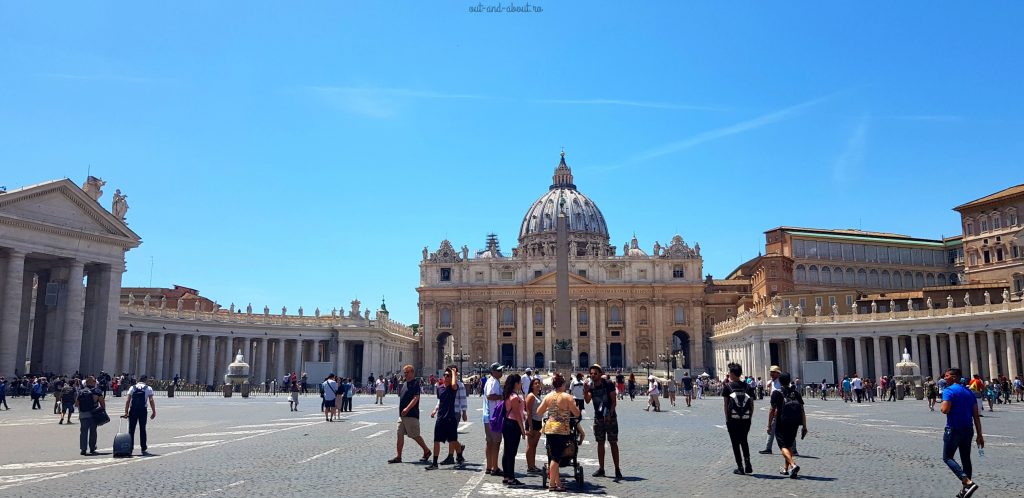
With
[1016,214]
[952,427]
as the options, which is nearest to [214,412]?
[952,427]

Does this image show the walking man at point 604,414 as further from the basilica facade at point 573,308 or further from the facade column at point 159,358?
the basilica facade at point 573,308

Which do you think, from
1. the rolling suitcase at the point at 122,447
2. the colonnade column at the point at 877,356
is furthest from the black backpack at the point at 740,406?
the colonnade column at the point at 877,356

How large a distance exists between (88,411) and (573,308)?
288ft

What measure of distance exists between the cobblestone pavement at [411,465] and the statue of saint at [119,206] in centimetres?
2925

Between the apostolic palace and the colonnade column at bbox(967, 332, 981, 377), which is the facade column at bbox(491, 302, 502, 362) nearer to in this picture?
the apostolic palace

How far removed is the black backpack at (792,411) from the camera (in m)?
12.9

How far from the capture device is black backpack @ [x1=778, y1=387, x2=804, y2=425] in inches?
508

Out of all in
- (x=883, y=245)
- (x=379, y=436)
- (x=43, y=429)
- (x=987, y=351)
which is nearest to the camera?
(x=379, y=436)

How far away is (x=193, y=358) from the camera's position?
64.9 metres

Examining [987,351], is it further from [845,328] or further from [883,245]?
[883,245]

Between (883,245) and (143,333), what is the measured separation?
75.0 m

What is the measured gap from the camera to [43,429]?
21.7 metres

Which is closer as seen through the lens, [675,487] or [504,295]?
[675,487]

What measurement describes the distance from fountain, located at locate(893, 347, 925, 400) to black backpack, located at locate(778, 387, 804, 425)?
35514 mm
